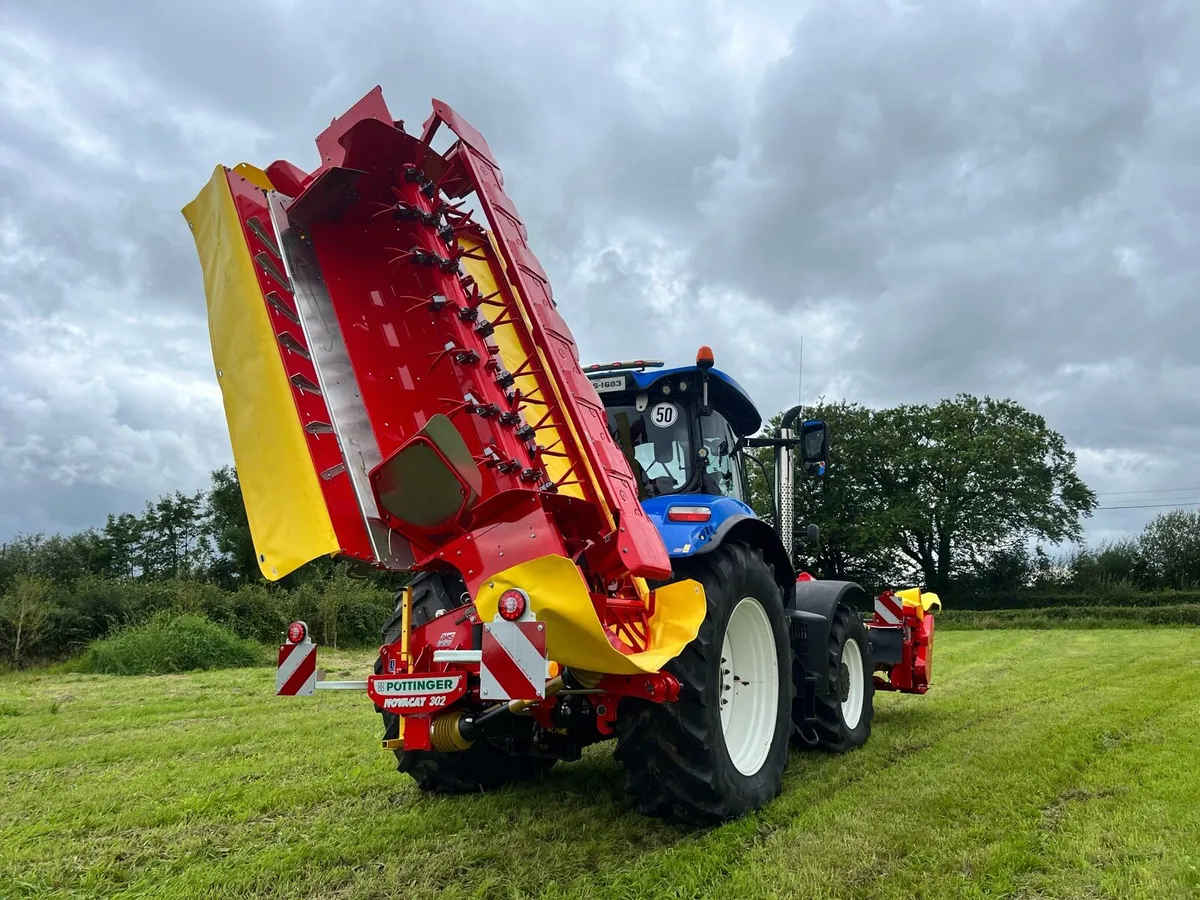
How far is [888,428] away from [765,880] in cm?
3876

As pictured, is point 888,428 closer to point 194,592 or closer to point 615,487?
point 194,592

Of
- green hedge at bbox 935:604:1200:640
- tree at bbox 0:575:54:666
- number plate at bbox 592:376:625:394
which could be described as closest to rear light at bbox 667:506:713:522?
number plate at bbox 592:376:625:394

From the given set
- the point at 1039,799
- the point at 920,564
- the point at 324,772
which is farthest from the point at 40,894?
the point at 920,564

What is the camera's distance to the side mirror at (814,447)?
233 inches

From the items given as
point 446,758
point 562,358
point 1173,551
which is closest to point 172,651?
point 446,758

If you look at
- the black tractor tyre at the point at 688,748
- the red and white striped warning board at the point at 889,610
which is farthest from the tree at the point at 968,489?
the black tractor tyre at the point at 688,748

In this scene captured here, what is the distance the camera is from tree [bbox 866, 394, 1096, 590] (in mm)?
36781

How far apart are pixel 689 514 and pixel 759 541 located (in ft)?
2.22

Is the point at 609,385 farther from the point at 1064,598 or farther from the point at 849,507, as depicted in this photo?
the point at 849,507

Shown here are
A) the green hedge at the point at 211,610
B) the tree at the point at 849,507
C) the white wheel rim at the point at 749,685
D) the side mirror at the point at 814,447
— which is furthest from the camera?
the tree at the point at 849,507

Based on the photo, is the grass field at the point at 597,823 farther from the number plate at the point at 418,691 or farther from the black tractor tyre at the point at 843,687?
the number plate at the point at 418,691

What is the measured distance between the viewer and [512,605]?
9.21 ft

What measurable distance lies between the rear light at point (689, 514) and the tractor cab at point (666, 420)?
62cm

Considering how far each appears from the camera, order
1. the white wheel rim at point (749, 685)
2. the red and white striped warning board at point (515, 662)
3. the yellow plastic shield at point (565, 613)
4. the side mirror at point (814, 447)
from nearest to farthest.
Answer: the red and white striped warning board at point (515, 662) < the yellow plastic shield at point (565, 613) < the white wheel rim at point (749, 685) < the side mirror at point (814, 447)
